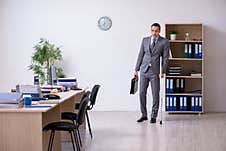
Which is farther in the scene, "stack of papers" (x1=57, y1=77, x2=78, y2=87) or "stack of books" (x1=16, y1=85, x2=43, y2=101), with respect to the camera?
"stack of papers" (x1=57, y1=77, x2=78, y2=87)

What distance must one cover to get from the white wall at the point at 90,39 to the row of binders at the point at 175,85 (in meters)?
0.63

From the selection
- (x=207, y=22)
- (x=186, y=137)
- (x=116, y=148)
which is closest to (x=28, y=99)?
(x=116, y=148)

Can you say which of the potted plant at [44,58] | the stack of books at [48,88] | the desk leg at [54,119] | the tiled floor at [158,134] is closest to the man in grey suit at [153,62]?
the tiled floor at [158,134]

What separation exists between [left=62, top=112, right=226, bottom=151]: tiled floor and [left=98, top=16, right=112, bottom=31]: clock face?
1.89m

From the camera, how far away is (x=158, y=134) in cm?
629

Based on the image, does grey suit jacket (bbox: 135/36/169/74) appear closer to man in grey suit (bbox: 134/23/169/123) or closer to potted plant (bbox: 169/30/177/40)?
man in grey suit (bbox: 134/23/169/123)

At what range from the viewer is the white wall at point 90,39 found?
29.1ft

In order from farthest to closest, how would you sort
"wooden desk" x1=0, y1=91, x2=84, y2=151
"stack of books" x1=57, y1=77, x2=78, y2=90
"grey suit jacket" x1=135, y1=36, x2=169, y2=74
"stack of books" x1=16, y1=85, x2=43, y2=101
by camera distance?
1. "grey suit jacket" x1=135, y1=36, x2=169, y2=74
2. "stack of books" x1=57, y1=77, x2=78, y2=90
3. "stack of books" x1=16, y1=85, x2=43, y2=101
4. "wooden desk" x1=0, y1=91, x2=84, y2=151

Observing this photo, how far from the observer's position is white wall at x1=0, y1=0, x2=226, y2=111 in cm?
888

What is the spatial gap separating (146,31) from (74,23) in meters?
1.54

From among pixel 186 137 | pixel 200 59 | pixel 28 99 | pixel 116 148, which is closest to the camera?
pixel 28 99

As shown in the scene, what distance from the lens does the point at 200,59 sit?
334 inches

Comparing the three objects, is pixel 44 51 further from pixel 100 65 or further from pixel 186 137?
pixel 186 137

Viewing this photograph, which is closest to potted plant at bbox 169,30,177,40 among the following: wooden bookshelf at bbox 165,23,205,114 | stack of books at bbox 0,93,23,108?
wooden bookshelf at bbox 165,23,205,114
